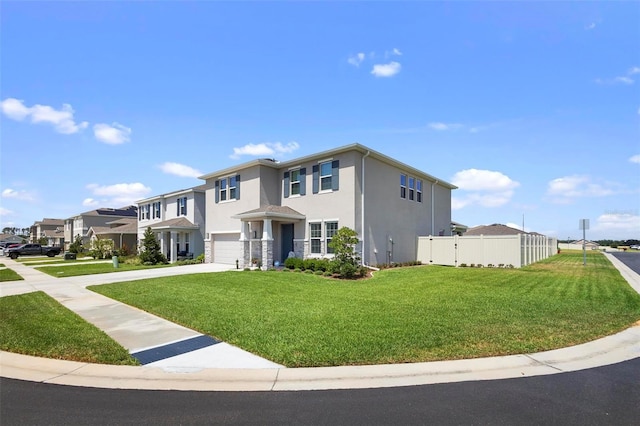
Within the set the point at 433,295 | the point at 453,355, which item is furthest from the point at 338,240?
the point at 453,355

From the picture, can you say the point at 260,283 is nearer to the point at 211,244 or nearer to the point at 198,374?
the point at 198,374

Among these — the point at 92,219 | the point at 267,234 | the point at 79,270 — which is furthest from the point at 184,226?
the point at 92,219

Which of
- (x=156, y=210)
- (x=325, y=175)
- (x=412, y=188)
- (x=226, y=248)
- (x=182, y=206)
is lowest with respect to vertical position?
(x=226, y=248)

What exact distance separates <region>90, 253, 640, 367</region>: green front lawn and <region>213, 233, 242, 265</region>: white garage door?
914cm

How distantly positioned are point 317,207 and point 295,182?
8.57ft

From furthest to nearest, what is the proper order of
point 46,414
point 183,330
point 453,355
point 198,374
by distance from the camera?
point 183,330, point 453,355, point 198,374, point 46,414

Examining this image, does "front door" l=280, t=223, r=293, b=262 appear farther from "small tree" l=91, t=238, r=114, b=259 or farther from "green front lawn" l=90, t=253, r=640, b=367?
"small tree" l=91, t=238, r=114, b=259

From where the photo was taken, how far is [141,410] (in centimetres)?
399

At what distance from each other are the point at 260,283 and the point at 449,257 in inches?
507

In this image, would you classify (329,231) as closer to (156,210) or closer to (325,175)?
(325,175)

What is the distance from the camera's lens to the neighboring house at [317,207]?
1856 centimetres

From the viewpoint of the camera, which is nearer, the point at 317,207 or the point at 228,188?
the point at 317,207

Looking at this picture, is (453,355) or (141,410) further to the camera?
(453,355)

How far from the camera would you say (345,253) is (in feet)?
54.0
